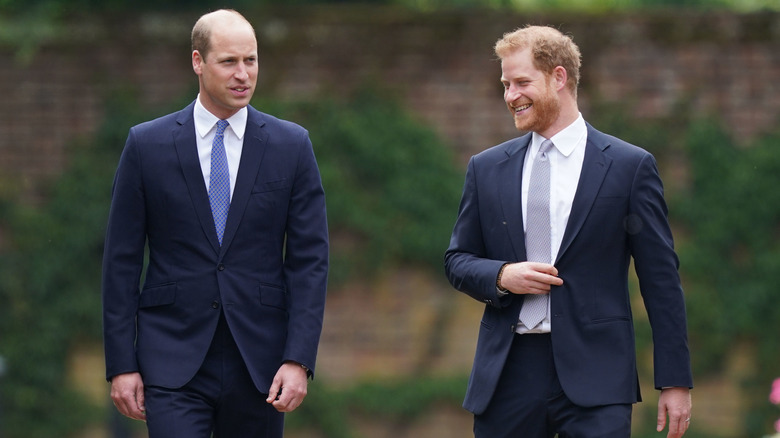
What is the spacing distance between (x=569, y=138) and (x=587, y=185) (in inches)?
8.1

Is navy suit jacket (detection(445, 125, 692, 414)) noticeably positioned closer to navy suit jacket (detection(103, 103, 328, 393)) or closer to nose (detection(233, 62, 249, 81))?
navy suit jacket (detection(103, 103, 328, 393))

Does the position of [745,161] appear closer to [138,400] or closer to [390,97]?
[390,97]

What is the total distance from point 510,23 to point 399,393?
2.79 meters

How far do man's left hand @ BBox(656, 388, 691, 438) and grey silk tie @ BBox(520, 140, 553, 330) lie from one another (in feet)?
1.71

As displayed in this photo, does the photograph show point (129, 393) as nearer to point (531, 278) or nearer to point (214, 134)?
point (214, 134)

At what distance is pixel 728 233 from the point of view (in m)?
8.70

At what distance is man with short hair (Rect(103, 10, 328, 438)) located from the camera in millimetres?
4230

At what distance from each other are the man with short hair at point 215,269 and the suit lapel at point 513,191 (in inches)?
26.6

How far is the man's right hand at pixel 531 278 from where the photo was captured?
13.6 ft

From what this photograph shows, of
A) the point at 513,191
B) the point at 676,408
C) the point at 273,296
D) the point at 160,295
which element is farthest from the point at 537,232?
the point at 160,295

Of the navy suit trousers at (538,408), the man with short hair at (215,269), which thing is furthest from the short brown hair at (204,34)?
the navy suit trousers at (538,408)

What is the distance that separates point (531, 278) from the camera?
4137 mm

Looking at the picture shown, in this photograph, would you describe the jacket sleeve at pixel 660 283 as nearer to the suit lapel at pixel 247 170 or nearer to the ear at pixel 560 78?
the ear at pixel 560 78

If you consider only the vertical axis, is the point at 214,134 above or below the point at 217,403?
above
